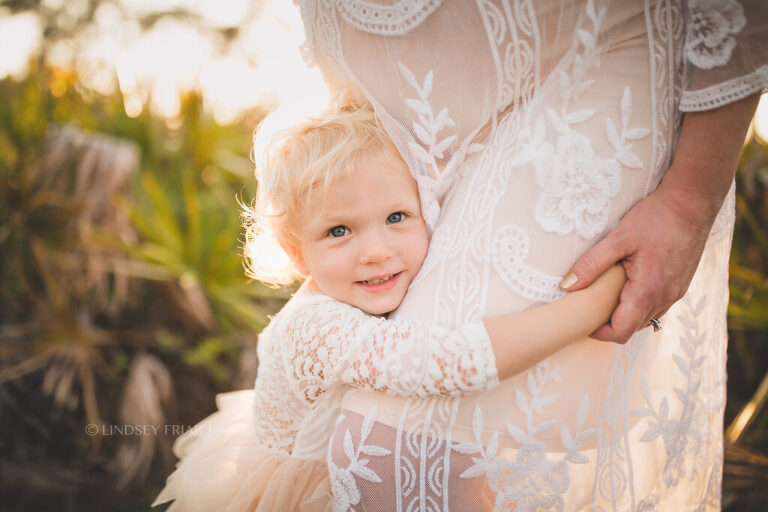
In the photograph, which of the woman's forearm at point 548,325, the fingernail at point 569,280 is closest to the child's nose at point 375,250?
the woman's forearm at point 548,325

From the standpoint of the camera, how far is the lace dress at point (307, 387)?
3.52 ft

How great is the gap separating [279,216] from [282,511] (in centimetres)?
88

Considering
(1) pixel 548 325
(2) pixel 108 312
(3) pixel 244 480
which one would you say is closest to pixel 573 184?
(1) pixel 548 325

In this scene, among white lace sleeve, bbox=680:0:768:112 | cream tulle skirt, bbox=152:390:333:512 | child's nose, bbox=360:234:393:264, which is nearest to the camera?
white lace sleeve, bbox=680:0:768:112

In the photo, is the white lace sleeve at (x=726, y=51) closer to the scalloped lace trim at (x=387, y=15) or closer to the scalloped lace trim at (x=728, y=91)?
the scalloped lace trim at (x=728, y=91)

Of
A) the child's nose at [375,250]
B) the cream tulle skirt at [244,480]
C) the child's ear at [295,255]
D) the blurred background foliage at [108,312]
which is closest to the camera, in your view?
the child's nose at [375,250]

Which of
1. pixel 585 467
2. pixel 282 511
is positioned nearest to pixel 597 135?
pixel 585 467

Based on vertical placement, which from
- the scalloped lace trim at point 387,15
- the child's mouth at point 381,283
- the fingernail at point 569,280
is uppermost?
the scalloped lace trim at point 387,15

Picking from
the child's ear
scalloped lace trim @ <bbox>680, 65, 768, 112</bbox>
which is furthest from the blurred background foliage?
scalloped lace trim @ <bbox>680, 65, 768, 112</bbox>

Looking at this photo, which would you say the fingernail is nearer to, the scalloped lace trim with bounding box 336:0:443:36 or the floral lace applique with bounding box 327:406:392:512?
the floral lace applique with bounding box 327:406:392:512

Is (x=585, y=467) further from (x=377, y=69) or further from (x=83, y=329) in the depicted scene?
(x=83, y=329)

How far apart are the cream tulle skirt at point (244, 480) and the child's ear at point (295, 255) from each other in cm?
59

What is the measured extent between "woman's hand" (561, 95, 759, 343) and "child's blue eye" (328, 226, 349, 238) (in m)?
0.59

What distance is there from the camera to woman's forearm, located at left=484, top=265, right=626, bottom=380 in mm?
1061
